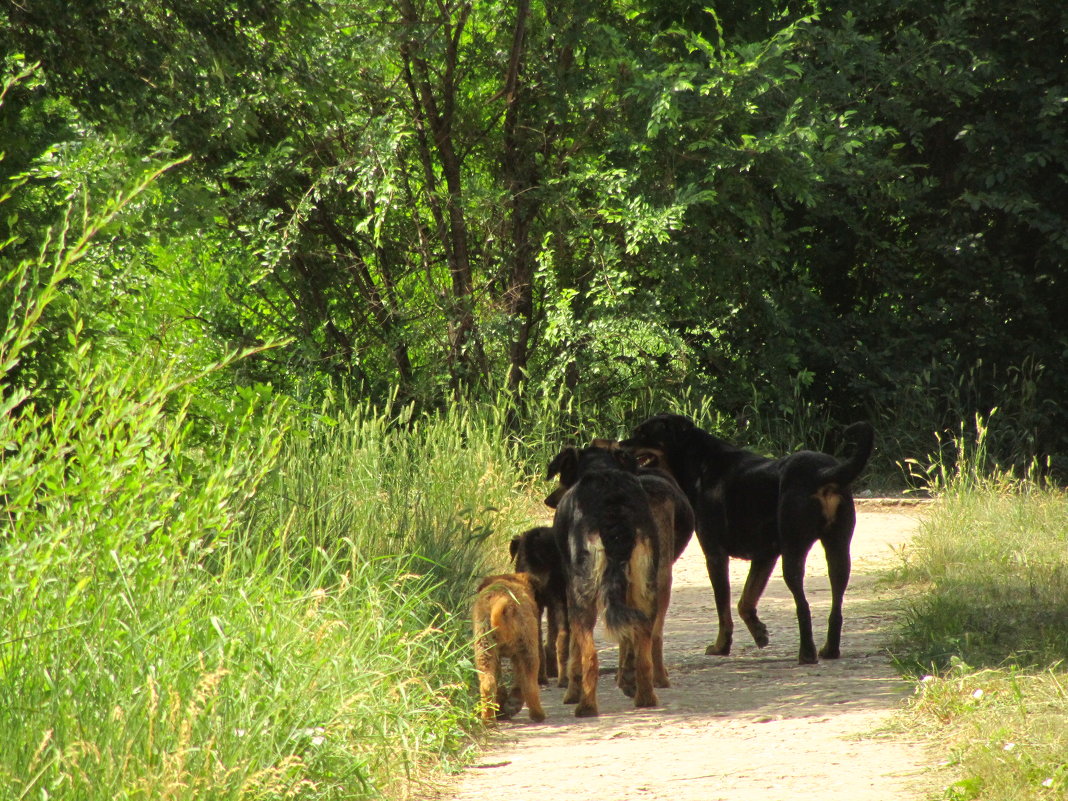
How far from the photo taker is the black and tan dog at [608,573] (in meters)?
5.95

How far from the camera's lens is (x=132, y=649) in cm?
412

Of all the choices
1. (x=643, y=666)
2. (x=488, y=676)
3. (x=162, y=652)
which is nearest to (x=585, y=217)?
(x=643, y=666)

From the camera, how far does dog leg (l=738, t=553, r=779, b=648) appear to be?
7.48 meters

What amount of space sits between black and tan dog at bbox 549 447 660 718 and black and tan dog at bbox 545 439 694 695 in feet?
0.54

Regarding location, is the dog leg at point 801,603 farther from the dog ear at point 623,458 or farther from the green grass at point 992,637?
the dog ear at point 623,458

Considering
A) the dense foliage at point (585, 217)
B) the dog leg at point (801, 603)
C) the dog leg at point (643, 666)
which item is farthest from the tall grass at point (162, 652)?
the dense foliage at point (585, 217)

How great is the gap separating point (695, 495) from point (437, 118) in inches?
297

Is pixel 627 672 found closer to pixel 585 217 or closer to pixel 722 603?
pixel 722 603

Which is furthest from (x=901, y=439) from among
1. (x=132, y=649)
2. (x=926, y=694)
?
(x=132, y=649)

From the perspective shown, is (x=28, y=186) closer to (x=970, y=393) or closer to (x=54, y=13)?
(x=54, y=13)

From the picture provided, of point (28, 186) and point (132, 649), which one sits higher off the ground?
point (28, 186)

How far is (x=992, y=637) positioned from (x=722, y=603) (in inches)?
56.5

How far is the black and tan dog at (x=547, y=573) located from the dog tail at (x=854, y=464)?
1482 millimetres

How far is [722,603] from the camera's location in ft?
24.0
